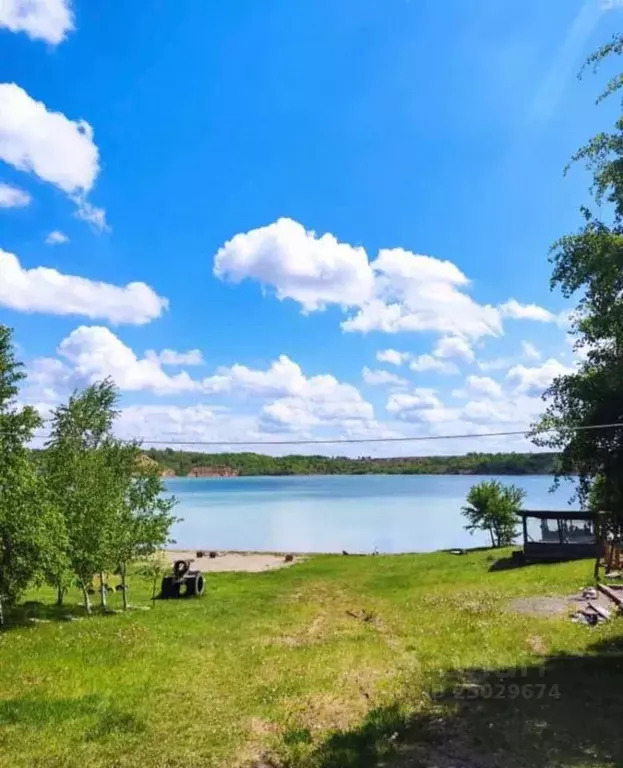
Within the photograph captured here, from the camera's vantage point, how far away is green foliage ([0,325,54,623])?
22.0m

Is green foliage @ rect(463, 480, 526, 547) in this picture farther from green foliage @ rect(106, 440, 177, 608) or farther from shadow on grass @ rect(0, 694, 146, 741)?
shadow on grass @ rect(0, 694, 146, 741)

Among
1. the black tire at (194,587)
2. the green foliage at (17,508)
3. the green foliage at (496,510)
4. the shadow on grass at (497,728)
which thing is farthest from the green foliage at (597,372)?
the green foliage at (496,510)

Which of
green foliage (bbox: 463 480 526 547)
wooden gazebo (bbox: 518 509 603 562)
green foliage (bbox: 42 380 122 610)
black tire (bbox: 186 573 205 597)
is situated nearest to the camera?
green foliage (bbox: 42 380 122 610)

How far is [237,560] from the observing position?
6494cm

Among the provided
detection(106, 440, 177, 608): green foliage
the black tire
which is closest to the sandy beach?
the black tire

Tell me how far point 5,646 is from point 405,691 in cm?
1244

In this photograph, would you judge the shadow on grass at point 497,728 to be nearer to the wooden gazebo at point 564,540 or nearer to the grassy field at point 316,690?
the grassy field at point 316,690

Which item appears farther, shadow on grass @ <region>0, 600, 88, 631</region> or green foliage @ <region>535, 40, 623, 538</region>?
shadow on grass @ <region>0, 600, 88, 631</region>

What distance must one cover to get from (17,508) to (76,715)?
40.3 feet

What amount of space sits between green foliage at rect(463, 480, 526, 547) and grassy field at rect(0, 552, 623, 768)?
42.7m

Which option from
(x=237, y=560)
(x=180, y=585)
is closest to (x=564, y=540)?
(x=180, y=585)

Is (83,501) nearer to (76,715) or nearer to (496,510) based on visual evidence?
(76,715)

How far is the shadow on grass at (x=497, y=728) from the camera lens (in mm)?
9109

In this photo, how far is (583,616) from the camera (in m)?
20.1
